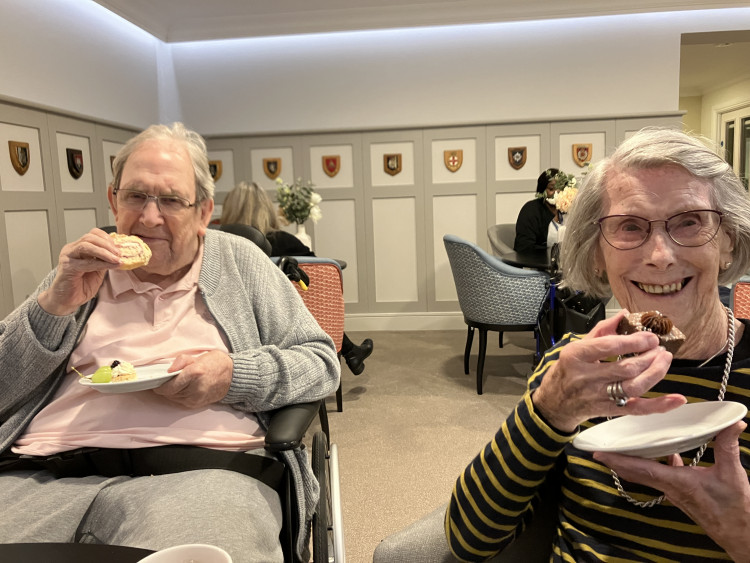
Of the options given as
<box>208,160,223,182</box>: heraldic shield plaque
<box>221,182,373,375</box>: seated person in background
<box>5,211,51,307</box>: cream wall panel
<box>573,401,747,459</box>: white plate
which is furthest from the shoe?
<box>573,401,747,459</box>: white plate

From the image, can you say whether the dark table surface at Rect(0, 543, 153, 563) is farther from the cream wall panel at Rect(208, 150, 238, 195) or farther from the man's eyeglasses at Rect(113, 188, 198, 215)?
the cream wall panel at Rect(208, 150, 238, 195)

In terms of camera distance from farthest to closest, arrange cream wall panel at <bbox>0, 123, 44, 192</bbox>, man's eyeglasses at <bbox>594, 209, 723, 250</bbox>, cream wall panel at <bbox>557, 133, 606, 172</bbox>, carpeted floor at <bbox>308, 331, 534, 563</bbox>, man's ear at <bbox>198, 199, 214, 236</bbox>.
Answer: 1. cream wall panel at <bbox>557, 133, 606, 172</bbox>
2. cream wall panel at <bbox>0, 123, 44, 192</bbox>
3. carpeted floor at <bbox>308, 331, 534, 563</bbox>
4. man's ear at <bbox>198, 199, 214, 236</bbox>
5. man's eyeglasses at <bbox>594, 209, 723, 250</bbox>

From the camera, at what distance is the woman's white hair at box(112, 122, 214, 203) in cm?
157

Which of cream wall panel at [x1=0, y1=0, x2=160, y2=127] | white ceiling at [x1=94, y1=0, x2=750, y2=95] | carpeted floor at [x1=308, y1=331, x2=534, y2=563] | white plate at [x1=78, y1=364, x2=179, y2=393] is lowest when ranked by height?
carpeted floor at [x1=308, y1=331, x2=534, y2=563]

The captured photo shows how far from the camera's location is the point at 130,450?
4.36 feet

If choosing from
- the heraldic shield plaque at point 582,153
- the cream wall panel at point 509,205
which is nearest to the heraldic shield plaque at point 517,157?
the cream wall panel at point 509,205

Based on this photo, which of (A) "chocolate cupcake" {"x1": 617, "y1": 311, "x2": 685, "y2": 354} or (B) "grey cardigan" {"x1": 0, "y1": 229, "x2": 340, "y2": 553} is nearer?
(A) "chocolate cupcake" {"x1": 617, "y1": 311, "x2": 685, "y2": 354}

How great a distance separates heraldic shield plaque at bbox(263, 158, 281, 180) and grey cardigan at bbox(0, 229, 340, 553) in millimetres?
4197

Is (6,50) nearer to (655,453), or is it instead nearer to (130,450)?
(130,450)

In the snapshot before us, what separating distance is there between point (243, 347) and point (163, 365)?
0.20 m

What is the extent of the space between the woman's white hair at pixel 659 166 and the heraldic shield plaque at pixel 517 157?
177 inches

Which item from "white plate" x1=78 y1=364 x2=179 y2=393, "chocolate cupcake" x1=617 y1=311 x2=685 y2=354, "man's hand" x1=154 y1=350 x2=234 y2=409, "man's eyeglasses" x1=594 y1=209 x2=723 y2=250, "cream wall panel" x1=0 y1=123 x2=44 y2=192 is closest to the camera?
"chocolate cupcake" x1=617 y1=311 x2=685 y2=354

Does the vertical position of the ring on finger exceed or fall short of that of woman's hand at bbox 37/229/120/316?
it falls short

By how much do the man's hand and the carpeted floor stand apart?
3.52 ft
